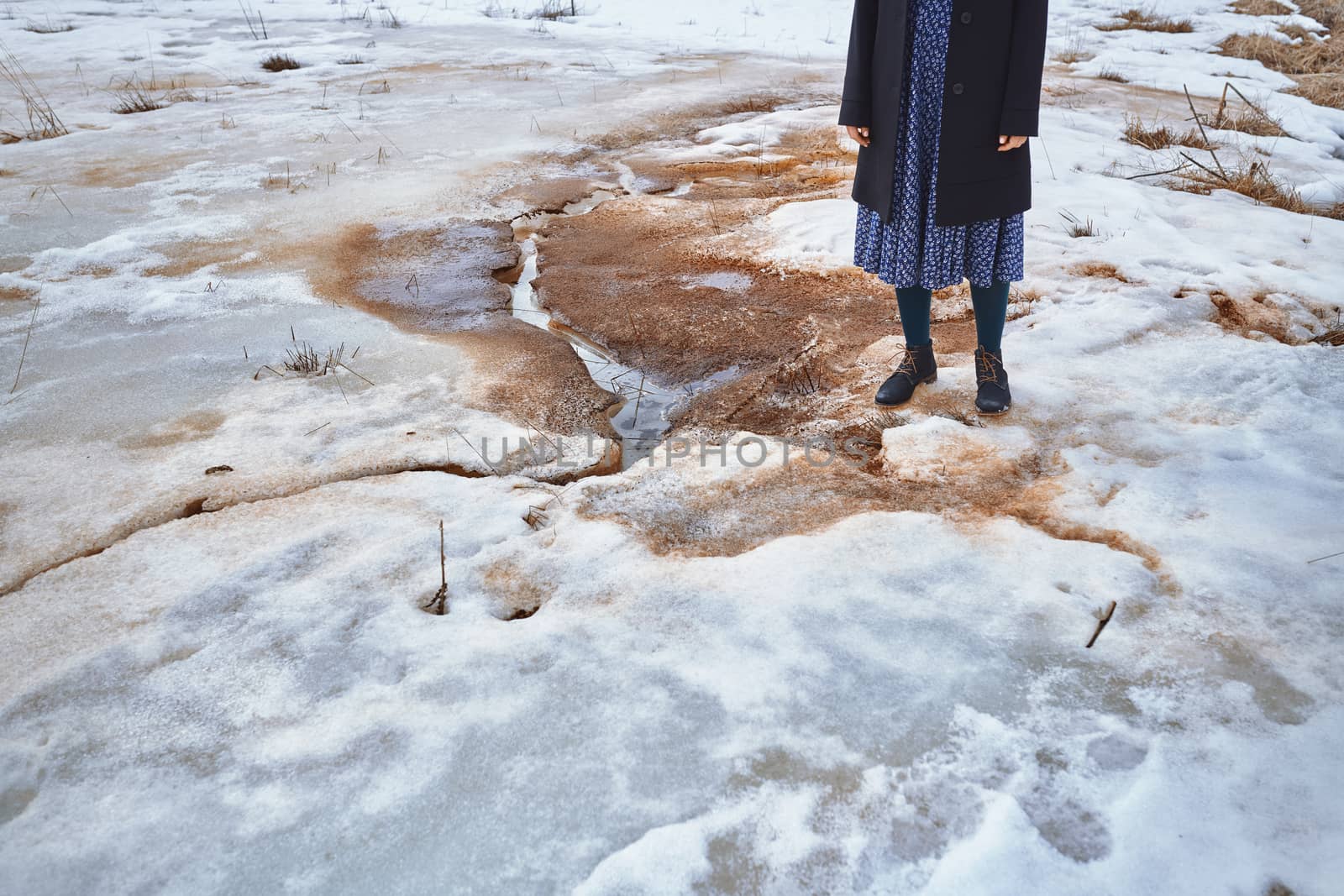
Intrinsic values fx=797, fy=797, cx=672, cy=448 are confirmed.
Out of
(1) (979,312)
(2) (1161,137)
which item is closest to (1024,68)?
(1) (979,312)

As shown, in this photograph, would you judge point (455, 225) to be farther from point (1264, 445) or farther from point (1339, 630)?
point (1339, 630)

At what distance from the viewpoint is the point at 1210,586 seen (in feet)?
5.94

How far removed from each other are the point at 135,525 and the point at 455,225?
2716mm

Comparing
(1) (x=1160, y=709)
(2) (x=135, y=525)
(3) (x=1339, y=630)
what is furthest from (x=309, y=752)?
(3) (x=1339, y=630)

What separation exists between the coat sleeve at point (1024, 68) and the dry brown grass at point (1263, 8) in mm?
11230

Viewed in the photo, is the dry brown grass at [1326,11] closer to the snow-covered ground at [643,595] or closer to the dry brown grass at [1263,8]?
the dry brown grass at [1263,8]

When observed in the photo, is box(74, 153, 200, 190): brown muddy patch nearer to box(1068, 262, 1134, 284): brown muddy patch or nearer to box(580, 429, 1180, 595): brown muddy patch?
box(580, 429, 1180, 595): brown muddy patch

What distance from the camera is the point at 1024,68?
2.21 meters

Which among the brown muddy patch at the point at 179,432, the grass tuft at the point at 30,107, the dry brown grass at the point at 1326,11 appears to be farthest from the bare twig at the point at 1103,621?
the dry brown grass at the point at 1326,11

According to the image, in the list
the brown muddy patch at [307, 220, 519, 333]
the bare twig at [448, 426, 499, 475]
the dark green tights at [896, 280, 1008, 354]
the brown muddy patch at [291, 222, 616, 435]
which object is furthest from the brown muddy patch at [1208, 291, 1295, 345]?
A: the brown muddy patch at [307, 220, 519, 333]

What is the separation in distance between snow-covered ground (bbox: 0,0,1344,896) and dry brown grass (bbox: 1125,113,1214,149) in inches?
63.0

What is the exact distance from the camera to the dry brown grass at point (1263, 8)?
10.3m

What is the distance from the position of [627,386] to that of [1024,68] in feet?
5.41

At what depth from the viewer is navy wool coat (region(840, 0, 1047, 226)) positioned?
2189mm
